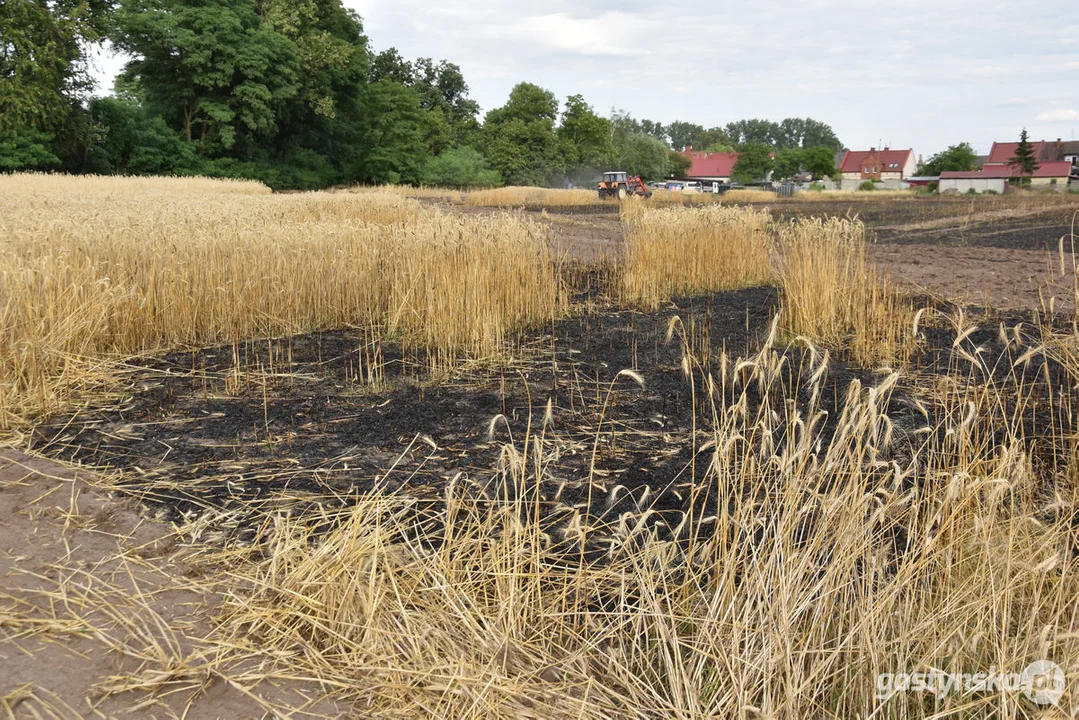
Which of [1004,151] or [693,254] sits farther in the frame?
[1004,151]

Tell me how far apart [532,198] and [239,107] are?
1501cm

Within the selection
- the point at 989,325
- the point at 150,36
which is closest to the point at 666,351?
the point at 989,325

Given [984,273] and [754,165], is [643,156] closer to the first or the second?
[754,165]

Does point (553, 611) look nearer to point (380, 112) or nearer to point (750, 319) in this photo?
point (750, 319)

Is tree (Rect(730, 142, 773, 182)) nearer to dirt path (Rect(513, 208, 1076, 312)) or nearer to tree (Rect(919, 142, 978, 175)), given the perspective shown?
tree (Rect(919, 142, 978, 175))

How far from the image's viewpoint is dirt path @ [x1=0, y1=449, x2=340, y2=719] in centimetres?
217

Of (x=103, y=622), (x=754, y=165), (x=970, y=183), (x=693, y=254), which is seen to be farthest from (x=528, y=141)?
(x=103, y=622)

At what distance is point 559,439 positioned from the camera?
4.02 meters

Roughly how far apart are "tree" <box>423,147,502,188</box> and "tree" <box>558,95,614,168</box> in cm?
957

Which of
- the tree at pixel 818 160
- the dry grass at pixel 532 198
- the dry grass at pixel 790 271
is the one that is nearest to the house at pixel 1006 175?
the tree at pixel 818 160

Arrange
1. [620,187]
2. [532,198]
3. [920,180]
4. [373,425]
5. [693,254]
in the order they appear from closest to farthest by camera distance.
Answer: [373,425] < [693,254] < [532,198] < [620,187] < [920,180]

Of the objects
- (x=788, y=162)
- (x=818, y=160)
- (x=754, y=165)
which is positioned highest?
(x=818, y=160)

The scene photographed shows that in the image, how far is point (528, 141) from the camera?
181 feet

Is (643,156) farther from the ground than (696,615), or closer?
farther from the ground
